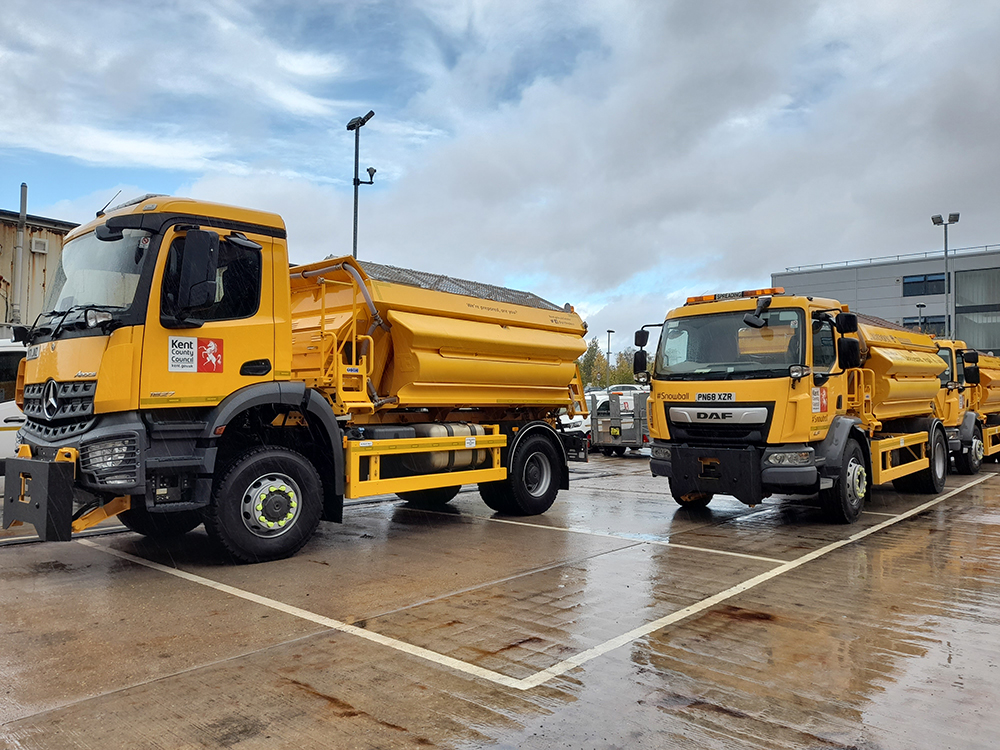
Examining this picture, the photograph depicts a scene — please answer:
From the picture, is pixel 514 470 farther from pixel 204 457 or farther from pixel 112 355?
pixel 112 355

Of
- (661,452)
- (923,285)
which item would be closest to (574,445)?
(661,452)

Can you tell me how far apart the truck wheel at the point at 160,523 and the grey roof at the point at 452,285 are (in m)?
3.12

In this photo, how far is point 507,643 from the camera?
15.4ft

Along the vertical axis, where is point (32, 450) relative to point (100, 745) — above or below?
above

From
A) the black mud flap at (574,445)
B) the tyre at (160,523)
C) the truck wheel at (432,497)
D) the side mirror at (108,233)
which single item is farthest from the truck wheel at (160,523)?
the black mud flap at (574,445)

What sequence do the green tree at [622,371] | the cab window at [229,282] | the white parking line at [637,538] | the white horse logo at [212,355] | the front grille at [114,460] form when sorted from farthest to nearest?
the green tree at [622,371] → the white parking line at [637,538] → the white horse logo at [212,355] → the cab window at [229,282] → the front grille at [114,460]

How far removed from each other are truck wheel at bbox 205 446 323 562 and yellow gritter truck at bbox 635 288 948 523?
14.6ft

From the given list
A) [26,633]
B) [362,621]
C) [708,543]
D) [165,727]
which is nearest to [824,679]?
[362,621]

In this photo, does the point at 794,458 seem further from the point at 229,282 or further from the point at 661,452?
the point at 229,282

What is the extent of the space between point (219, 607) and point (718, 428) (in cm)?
578

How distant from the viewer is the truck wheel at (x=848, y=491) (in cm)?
895

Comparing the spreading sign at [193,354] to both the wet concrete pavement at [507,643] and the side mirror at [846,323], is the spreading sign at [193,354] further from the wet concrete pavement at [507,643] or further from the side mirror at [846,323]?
the side mirror at [846,323]

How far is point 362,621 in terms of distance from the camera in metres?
5.17

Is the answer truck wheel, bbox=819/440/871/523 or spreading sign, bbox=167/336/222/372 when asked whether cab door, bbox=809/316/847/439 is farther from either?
spreading sign, bbox=167/336/222/372
